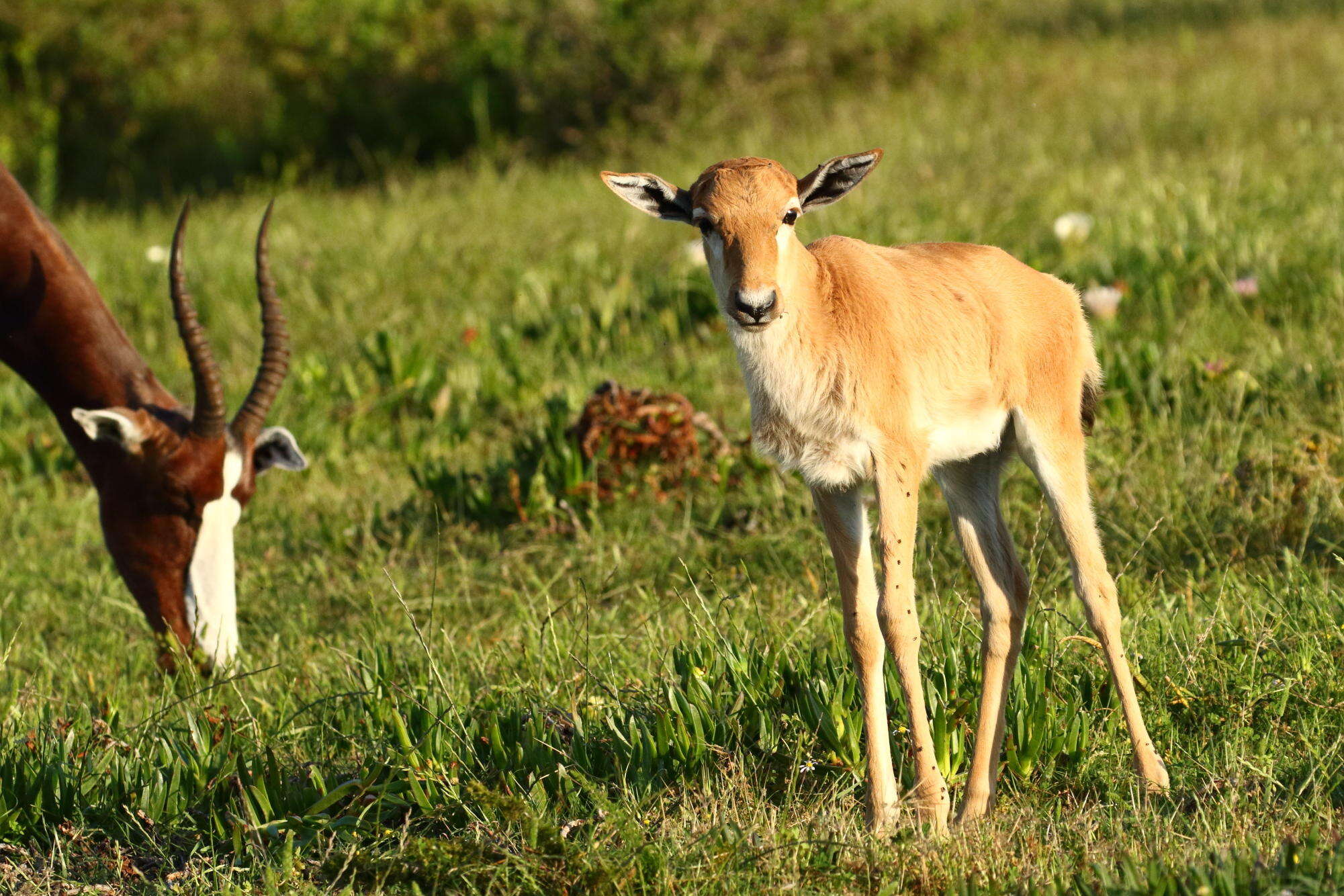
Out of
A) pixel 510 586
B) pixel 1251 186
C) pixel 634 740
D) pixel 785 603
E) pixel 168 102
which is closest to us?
pixel 634 740

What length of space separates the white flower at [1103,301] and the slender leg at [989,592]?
2.78 meters

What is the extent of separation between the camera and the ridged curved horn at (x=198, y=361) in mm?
5164

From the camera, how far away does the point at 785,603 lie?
4523mm

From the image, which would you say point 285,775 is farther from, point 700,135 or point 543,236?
point 700,135

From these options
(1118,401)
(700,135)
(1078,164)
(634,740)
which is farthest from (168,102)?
(634,740)

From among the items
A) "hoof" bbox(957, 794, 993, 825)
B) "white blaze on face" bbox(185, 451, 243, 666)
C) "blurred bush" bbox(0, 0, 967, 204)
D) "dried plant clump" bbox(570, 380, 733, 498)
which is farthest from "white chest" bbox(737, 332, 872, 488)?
"blurred bush" bbox(0, 0, 967, 204)

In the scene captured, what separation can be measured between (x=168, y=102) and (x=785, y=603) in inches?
543

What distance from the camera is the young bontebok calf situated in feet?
10.2

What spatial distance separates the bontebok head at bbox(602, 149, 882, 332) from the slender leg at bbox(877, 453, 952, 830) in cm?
47

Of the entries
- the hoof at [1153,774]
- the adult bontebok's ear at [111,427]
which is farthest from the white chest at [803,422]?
the adult bontebok's ear at [111,427]

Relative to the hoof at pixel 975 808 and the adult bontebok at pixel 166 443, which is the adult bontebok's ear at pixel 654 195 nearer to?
the hoof at pixel 975 808

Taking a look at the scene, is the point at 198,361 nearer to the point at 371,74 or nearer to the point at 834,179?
the point at 834,179

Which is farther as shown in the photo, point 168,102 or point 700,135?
point 168,102

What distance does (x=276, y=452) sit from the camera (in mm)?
5574
